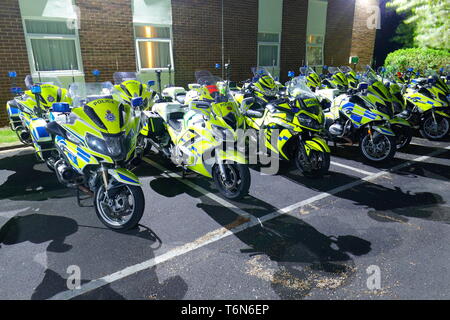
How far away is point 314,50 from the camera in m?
15.9

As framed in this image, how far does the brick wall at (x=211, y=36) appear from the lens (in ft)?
37.4

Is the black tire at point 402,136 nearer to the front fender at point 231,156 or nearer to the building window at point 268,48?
the front fender at point 231,156

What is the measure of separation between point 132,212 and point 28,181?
9.32ft

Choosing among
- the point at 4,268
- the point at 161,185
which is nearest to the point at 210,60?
the point at 161,185

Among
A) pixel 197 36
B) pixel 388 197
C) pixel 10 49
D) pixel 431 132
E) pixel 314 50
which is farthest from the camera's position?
pixel 314 50

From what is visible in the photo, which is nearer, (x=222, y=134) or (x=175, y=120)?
(x=222, y=134)

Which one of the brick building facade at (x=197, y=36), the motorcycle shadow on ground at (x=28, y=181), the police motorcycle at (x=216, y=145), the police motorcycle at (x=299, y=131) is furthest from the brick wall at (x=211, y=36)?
the police motorcycle at (x=216, y=145)

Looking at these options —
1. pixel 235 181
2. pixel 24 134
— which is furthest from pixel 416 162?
pixel 24 134

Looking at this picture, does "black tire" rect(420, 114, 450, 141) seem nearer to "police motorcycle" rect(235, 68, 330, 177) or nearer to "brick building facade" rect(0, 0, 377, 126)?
"police motorcycle" rect(235, 68, 330, 177)

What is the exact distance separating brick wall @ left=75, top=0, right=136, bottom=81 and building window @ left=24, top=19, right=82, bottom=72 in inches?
10.8

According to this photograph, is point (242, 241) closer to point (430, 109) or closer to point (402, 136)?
point (402, 136)

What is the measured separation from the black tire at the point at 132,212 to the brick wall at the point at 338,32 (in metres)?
15.2

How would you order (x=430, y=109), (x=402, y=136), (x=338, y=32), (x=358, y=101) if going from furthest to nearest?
(x=338, y=32), (x=430, y=109), (x=402, y=136), (x=358, y=101)
